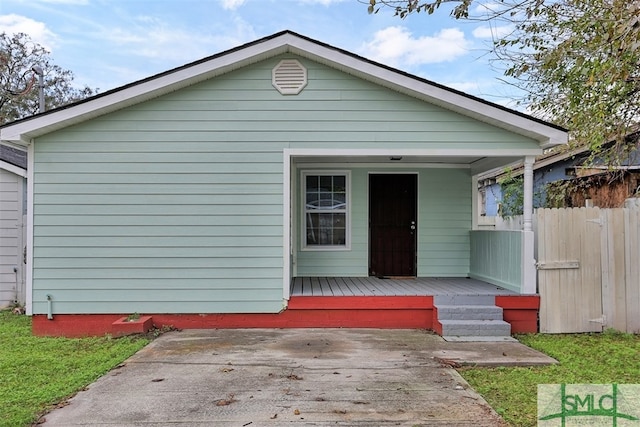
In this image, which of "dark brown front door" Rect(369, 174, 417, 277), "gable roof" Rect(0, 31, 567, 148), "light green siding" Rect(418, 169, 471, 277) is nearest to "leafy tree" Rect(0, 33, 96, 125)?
"gable roof" Rect(0, 31, 567, 148)

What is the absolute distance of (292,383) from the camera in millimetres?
3738

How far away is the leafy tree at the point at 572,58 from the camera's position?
167 inches

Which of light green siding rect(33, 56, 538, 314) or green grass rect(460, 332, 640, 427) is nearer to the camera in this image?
green grass rect(460, 332, 640, 427)

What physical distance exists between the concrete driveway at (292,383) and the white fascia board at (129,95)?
10.3 ft

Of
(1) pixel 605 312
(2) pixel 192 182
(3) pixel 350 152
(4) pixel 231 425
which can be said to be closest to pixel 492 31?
(3) pixel 350 152

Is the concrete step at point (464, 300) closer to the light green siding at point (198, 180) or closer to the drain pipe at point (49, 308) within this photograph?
the light green siding at point (198, 180)

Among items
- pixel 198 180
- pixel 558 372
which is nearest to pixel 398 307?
pixel 558 372

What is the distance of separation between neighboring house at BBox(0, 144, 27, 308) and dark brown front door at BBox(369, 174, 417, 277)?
6.17 metres

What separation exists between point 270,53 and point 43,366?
4597 mm

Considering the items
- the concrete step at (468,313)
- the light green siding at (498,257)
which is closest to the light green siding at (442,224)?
the light green siding at (498,257)

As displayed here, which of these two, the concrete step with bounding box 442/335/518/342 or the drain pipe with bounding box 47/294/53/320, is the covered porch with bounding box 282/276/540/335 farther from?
the drain pipe with bounding box 47/294/53/320

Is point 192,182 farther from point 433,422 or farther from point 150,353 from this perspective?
point 433,422

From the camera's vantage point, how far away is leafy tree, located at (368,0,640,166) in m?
4.25

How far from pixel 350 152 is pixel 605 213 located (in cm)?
363
